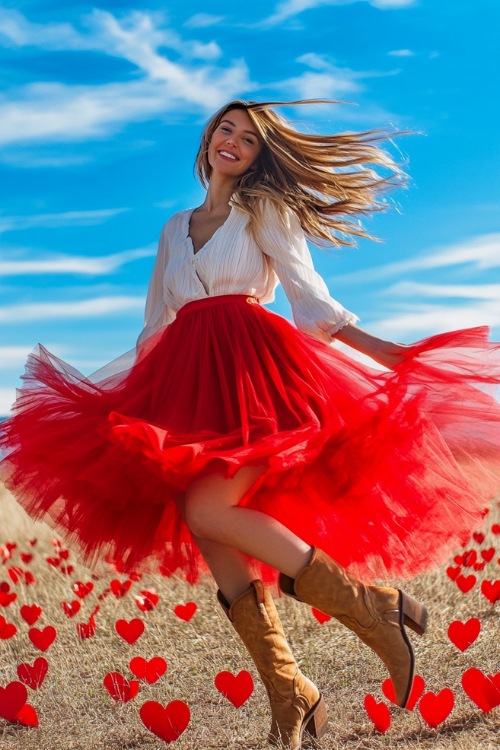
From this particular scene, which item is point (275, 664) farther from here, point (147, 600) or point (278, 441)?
point (147, 600)

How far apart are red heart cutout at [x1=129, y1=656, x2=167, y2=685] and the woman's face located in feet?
6.86

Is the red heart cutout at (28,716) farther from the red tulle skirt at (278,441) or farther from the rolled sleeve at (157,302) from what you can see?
the rolled sleeve at (157,302)

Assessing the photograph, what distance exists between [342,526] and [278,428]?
450 mm

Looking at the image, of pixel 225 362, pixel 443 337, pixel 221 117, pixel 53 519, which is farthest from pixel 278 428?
pixel 221 117

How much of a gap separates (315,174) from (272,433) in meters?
1.35

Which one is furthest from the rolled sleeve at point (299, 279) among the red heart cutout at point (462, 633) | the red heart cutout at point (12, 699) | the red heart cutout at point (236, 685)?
the red heart cutout at point (12, 699)

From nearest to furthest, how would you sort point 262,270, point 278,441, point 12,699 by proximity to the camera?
point 278,441 → point 12,699 → point 262,270

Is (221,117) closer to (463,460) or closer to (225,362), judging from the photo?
(225,362)

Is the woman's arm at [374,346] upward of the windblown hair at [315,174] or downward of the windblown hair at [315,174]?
downward

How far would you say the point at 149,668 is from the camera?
377 cm

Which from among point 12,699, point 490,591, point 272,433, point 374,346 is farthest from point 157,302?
point 490,591

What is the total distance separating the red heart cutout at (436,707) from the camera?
3170 mm

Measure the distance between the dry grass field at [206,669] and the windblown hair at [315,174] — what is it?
5.49 feet

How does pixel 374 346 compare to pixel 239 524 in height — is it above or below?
above
